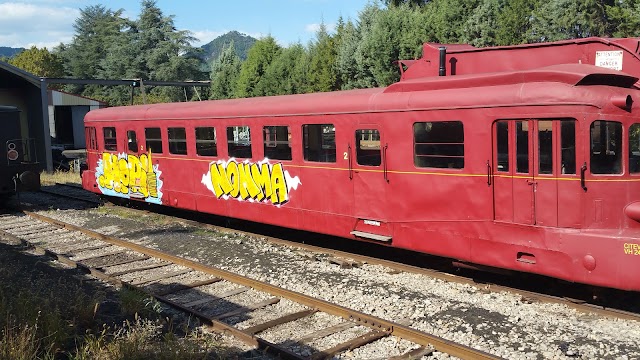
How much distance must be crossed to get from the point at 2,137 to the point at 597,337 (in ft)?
55.2

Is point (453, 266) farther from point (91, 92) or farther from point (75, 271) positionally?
point (91, 92)

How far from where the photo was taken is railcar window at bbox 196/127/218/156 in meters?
13.3

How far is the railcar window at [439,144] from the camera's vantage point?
28.3 ft

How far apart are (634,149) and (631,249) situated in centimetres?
132

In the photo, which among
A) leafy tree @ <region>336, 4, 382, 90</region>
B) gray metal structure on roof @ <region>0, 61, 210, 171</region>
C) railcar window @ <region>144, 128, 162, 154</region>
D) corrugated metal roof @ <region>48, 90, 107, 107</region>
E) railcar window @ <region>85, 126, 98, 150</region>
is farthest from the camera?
corrugated metal roof @ <region>48, 90, 107, 107</region>

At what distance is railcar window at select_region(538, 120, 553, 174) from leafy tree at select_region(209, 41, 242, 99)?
43178mm

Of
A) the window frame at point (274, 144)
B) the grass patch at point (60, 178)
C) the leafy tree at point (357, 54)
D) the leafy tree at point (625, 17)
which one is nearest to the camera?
the window frame at point (274, 144)

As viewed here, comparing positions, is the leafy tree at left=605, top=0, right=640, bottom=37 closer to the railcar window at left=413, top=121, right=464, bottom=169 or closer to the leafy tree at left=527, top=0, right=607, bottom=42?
the leafy tree at left=527, top=0, right=607, bottom=42

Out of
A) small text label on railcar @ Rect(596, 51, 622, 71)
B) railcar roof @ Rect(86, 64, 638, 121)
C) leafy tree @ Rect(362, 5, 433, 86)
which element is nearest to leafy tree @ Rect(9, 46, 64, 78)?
leafy tree @ Rect(362, 5, 433, 86)

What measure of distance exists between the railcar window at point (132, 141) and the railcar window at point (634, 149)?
1252 cm

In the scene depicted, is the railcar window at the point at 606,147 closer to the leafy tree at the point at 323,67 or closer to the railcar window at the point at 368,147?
the railcar window at the point at 368,147

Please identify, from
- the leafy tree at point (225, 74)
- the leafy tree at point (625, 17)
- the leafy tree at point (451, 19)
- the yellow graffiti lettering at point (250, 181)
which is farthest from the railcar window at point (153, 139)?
the leafy tree at point (225, 74)

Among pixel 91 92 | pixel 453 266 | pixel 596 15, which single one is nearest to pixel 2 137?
pixel 453 266

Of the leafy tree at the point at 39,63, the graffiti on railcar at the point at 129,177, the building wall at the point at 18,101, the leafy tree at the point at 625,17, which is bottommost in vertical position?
the graffiti on railcar at the point at 129,177
